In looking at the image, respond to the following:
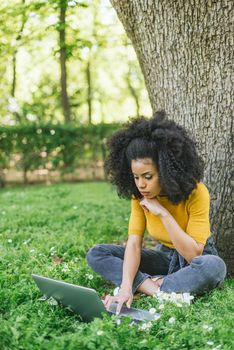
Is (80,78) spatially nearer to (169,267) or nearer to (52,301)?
(169,267)

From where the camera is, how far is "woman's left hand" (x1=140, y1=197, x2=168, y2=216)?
3.69 meters

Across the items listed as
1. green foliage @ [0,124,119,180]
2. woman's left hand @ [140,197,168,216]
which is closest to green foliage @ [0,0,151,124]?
green foliage @ [0,124,119,180]

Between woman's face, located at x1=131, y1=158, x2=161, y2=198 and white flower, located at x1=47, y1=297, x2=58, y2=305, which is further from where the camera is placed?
woman's face, located at x1=131, y1=158, x2=161, y2=198

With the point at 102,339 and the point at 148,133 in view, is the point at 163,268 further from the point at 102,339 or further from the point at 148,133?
the point at 102,339

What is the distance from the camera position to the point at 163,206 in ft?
12.8

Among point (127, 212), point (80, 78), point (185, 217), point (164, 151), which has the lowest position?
point (127, 212)

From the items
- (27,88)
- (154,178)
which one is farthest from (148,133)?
(27,88)

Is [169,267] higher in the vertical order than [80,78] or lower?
lower

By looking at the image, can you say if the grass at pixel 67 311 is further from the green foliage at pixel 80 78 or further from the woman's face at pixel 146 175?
the green foliage at pixel 80 78

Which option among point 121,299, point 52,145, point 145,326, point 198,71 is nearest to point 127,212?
point 198,71

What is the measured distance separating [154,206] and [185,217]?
0.30 m

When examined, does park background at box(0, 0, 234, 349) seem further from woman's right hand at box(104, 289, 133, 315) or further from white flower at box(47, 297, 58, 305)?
woman's right hand at box(104, 289, 133, 315)

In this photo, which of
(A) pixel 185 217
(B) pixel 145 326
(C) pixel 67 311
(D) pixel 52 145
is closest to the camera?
(B) pixel 145 326

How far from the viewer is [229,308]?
3.47m
